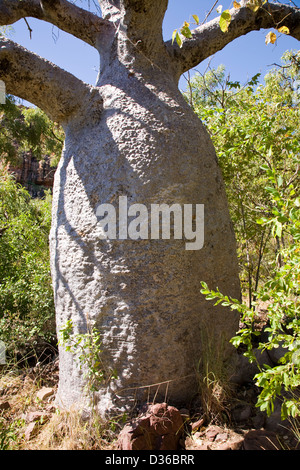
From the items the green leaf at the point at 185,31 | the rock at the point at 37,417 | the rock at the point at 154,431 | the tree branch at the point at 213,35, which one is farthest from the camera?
the tree branch at the point at 213,35

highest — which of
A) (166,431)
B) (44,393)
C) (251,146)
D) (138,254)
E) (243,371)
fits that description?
(251,146)

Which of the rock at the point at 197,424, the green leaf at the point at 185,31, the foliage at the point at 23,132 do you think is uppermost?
the foliage at the point at 23,132

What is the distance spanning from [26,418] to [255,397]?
131 centimetres

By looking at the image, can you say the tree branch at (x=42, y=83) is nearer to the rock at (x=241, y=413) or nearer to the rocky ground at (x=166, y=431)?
the rocky ground at (x=166, y=431)

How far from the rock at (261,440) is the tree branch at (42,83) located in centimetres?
200

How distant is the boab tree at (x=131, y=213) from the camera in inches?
71.8

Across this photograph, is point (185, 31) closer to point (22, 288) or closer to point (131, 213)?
point (131, 213)

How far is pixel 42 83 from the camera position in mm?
1986

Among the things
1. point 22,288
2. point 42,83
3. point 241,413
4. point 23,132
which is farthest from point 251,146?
point 23,132

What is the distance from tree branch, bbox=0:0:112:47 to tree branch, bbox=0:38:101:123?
0.39 m

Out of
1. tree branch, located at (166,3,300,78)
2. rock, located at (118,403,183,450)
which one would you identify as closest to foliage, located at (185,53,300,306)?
tree branch, located at (166,3,300,78)

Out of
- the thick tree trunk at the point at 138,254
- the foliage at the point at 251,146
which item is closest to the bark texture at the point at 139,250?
the thick tree trunk at the point at 138,254

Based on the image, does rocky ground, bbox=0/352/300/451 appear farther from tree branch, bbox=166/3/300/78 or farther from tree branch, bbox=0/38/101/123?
tree branch, bbox=166/3/300/78

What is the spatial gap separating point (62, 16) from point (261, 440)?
2668mm
